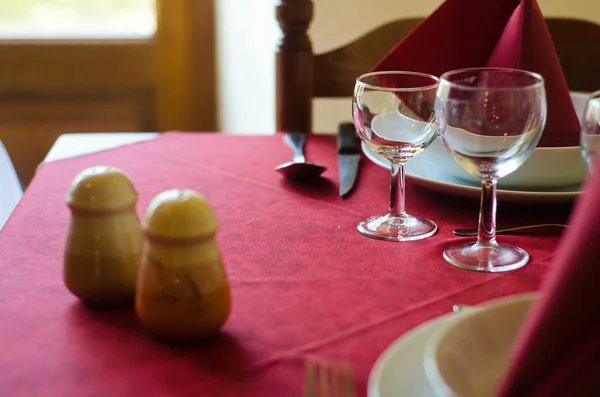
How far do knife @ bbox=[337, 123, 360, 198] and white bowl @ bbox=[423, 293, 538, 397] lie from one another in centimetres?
42

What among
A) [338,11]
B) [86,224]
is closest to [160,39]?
[338,11]

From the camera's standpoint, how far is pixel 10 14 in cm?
235

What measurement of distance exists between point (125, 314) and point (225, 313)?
0.10 meters

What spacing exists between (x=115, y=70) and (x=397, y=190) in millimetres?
→ 1719

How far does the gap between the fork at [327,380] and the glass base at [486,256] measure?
A: 23 cm

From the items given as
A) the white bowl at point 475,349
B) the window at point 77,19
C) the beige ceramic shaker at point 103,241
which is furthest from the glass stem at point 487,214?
the window at point 77,19

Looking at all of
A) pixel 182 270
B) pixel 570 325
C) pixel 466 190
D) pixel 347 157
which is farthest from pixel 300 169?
pixel 570 325

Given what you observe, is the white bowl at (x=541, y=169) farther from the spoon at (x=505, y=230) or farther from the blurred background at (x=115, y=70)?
the blurred background at (x=115, y=70)

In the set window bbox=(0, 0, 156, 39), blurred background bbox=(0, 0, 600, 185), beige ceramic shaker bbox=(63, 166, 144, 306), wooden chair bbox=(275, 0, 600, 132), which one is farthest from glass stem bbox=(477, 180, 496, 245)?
window bbox=(0, 0, 156, 39)

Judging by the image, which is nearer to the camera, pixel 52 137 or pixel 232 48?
pixel 232 48

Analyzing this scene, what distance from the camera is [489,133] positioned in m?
0.69

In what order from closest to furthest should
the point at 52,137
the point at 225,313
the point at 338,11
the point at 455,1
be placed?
1. the point at 225,313
2. the point at 455,1
3. the point at 338,11
4. the point at 52,137

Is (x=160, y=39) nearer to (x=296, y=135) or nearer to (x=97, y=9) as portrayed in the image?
(x=97, y=9)

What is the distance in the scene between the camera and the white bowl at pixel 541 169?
84 cm
